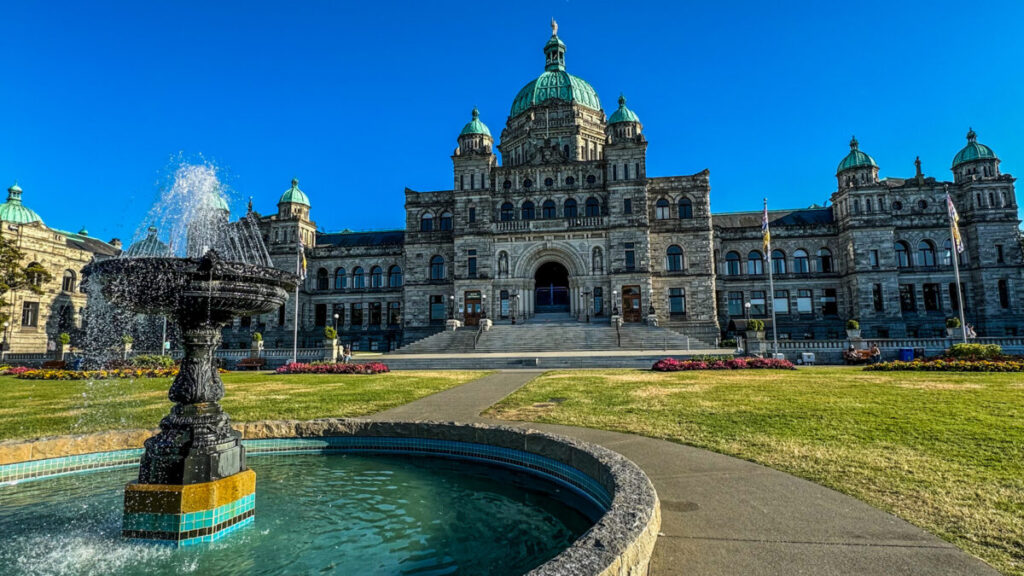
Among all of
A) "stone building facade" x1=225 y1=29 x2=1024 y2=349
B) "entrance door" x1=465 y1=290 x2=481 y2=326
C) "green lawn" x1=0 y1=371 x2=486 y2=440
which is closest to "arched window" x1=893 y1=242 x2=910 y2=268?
"stone building facade" x1=225 y1=29 x2=1024 y2=349

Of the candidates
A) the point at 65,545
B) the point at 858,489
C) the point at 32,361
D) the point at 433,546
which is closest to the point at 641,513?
the point at 433,546

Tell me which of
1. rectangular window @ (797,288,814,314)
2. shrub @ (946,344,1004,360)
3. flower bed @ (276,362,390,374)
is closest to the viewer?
shrub @ (946,344,1004,360)

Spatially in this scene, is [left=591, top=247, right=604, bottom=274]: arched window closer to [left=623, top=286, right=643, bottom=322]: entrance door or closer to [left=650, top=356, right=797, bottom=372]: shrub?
[left=623, top=286, right=643, bottom=322]: entrance door

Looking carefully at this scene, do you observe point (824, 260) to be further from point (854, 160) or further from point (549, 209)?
point (549, 209)

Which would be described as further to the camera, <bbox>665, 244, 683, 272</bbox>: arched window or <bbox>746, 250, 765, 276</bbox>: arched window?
<bbox>746, 250, 765, 276</bbox>: arched window

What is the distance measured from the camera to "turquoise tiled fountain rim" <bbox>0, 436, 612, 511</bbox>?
6.54 m

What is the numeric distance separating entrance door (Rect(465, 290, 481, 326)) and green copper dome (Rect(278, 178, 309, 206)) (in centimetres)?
2208

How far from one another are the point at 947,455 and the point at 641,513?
555 centimetres

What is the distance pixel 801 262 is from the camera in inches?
1877

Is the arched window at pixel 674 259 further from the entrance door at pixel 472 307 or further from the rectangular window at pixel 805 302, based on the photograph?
the entrance door at pixel 472 307

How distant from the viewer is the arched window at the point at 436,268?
47.7 m

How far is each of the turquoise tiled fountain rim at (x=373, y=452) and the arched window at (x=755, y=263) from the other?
151 ft

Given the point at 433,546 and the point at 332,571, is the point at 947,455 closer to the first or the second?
the point at 433,546

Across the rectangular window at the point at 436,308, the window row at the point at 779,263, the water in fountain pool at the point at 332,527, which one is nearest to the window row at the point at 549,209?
the rectangular window at the point at 436,308
